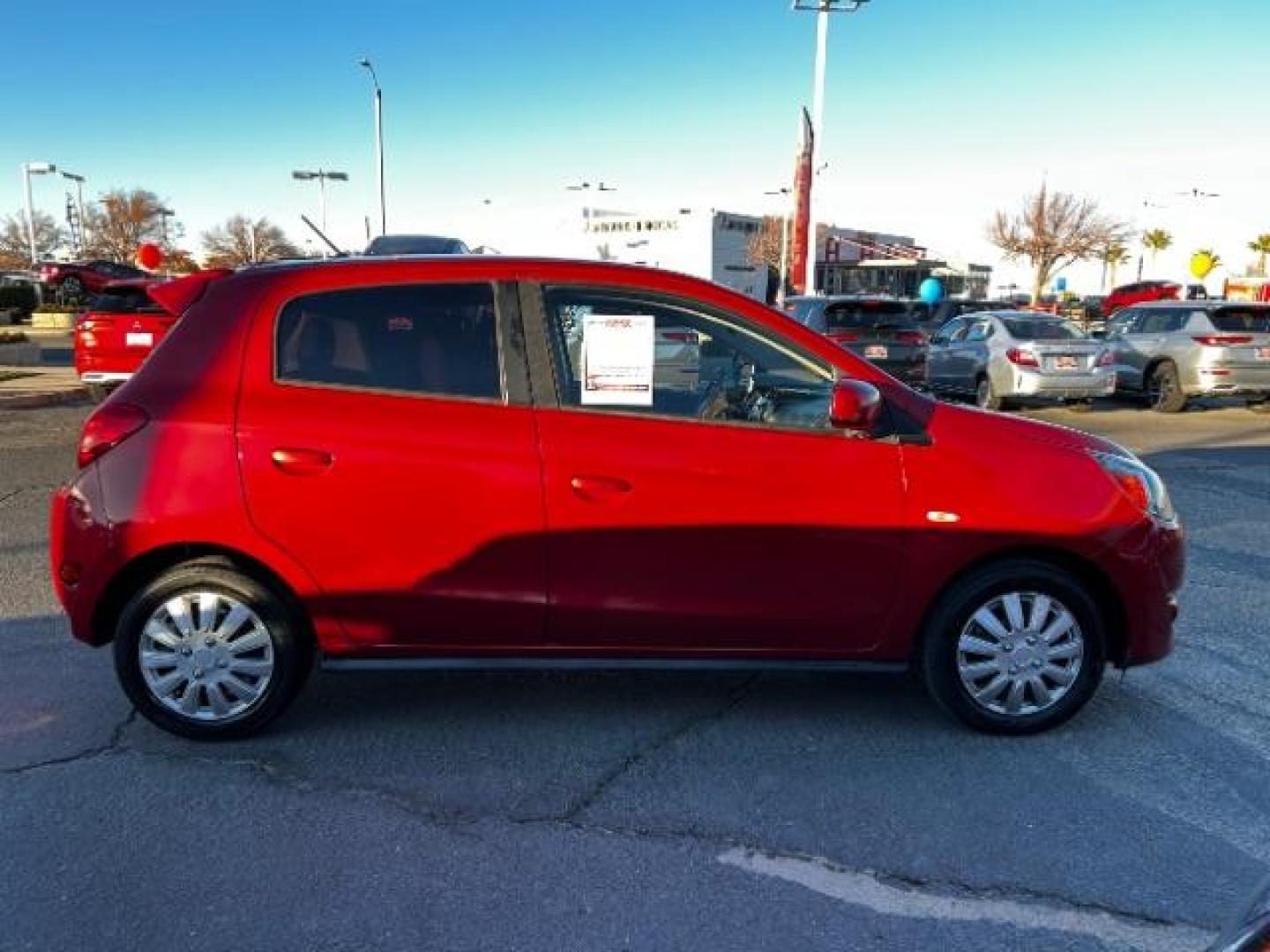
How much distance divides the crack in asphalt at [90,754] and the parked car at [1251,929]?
351cm

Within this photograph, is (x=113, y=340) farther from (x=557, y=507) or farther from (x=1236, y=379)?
(x=1236, y=379)

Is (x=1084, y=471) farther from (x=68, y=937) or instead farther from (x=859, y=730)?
(x=68, y=937)

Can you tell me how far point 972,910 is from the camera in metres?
2.66

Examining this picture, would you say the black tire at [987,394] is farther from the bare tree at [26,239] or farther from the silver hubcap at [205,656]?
the bare tree at [26,239]

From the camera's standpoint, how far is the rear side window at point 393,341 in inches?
137

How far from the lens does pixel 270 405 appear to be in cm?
341

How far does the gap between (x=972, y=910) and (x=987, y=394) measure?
12297mm

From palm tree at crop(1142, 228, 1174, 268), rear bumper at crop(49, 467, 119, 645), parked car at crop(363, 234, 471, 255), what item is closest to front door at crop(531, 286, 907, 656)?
rear bumper at crop(49, 467, 119, 645)

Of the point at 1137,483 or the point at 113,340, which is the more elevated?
the point at 113,340

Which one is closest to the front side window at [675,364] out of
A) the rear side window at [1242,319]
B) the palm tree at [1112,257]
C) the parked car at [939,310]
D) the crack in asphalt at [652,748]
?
the crack in asphalt at [652,748]

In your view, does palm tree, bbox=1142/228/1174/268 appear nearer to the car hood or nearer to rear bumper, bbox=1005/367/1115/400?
rear bumper, bbox=1005/367/1115/400

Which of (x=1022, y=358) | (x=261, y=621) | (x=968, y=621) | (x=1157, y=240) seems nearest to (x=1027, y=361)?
(x=1022, y=358)

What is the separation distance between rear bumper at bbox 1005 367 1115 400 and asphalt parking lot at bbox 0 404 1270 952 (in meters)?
9.18

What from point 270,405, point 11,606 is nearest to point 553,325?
point 270,405
